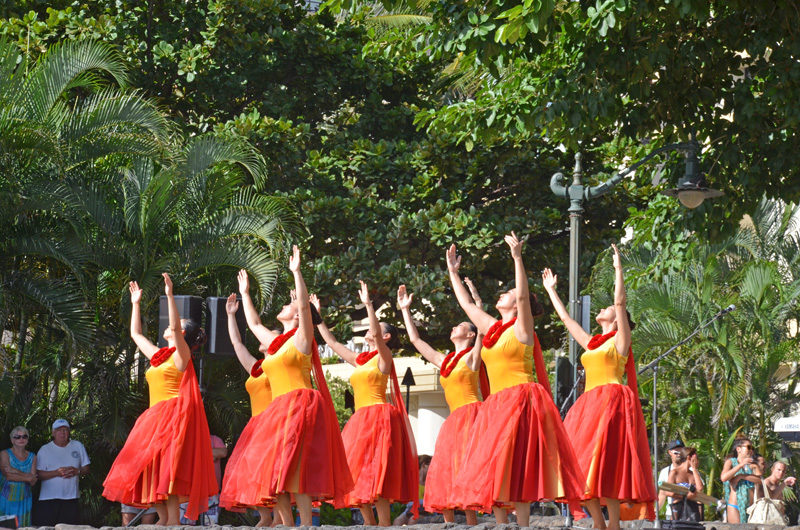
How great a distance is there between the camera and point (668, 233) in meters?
10.8

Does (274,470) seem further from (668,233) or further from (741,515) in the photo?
(741,515)

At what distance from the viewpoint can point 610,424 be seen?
822 cm

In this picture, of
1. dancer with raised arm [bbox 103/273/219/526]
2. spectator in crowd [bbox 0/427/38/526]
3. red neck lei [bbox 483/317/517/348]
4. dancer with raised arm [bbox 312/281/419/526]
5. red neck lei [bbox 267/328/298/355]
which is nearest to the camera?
red neck lei [bbox 483/317/517/348]

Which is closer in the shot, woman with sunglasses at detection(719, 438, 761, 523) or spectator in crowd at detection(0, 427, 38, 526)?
spectator in crowd at detection(0, 427, 38, 526)

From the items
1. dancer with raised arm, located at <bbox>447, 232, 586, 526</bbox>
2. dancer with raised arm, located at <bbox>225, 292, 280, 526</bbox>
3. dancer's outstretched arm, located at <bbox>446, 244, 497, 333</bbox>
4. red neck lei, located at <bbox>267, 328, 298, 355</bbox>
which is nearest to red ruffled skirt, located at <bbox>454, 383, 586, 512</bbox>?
dancer with raised arm, located at <bbox>447, 232, 586, 526</bbox>

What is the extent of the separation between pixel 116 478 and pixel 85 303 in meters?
3.87

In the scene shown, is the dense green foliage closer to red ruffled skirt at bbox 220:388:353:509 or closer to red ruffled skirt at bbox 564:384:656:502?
red ruffled skirt at bbox 564:384:656:502

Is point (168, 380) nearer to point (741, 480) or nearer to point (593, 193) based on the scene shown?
point (593, 193)

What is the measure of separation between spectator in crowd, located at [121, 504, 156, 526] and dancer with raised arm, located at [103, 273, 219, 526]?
108 centimetres

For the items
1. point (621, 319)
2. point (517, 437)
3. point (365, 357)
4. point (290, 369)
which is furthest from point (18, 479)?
point (621, 319)

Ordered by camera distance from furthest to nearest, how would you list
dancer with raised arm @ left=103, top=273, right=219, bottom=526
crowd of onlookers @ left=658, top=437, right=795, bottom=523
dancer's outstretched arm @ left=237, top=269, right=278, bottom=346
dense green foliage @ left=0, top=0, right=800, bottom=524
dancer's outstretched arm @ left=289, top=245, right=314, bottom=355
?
crowd of onlookers @ left=658, top=437, right=795, bottom=523, dense green foliage @ left=0, top=0, right=800, bottom=524, dancer's outstretched arm @ left=237, top=269, right=278, bottom=346, dancer with raised arm @ left=103, top=273, right=219, bottom=526, dancer's outstretched arm @ left=289, top=245, right=314, bottom=355

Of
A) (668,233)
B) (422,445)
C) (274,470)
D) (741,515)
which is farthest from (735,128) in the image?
(422,445)

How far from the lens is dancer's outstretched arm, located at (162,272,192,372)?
324 inches

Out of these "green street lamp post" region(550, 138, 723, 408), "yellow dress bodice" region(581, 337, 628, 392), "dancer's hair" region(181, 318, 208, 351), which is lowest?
"yellow dress bodice" region(581, 337, 628, 392)
